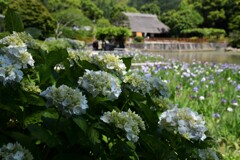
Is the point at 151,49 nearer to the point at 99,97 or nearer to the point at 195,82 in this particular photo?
the point at 195,82

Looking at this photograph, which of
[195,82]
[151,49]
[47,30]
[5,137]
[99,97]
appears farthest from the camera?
[151,49]

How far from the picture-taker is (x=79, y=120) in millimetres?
1146

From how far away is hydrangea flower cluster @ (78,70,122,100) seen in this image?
1303 millimetres

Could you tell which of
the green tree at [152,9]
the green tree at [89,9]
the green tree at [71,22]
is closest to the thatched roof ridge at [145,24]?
the green tree at [89,9]

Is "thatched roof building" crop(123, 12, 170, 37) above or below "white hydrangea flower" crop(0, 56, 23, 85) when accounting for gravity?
below

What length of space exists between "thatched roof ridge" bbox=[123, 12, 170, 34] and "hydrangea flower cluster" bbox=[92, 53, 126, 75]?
44.1m

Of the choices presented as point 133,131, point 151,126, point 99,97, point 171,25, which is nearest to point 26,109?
point 99,97

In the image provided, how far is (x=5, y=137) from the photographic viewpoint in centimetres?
120

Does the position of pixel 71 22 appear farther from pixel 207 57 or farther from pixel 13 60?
pixel 13 60

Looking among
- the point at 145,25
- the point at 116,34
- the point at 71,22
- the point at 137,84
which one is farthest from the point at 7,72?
the point at 145,25

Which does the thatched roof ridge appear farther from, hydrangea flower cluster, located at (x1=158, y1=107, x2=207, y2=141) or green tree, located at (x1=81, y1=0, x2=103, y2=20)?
hydrangea flower cluster, located at (x1=158, y1=107, x2=207, y2=141)

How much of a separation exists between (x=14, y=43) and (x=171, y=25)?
5034 cm

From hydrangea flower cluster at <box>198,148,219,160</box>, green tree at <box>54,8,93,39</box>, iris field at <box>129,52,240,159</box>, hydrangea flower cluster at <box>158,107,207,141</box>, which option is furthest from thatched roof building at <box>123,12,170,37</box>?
hydrangea flower cluster at <box>158,107,207,141</box>

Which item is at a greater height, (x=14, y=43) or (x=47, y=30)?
(x=14, y=43)
